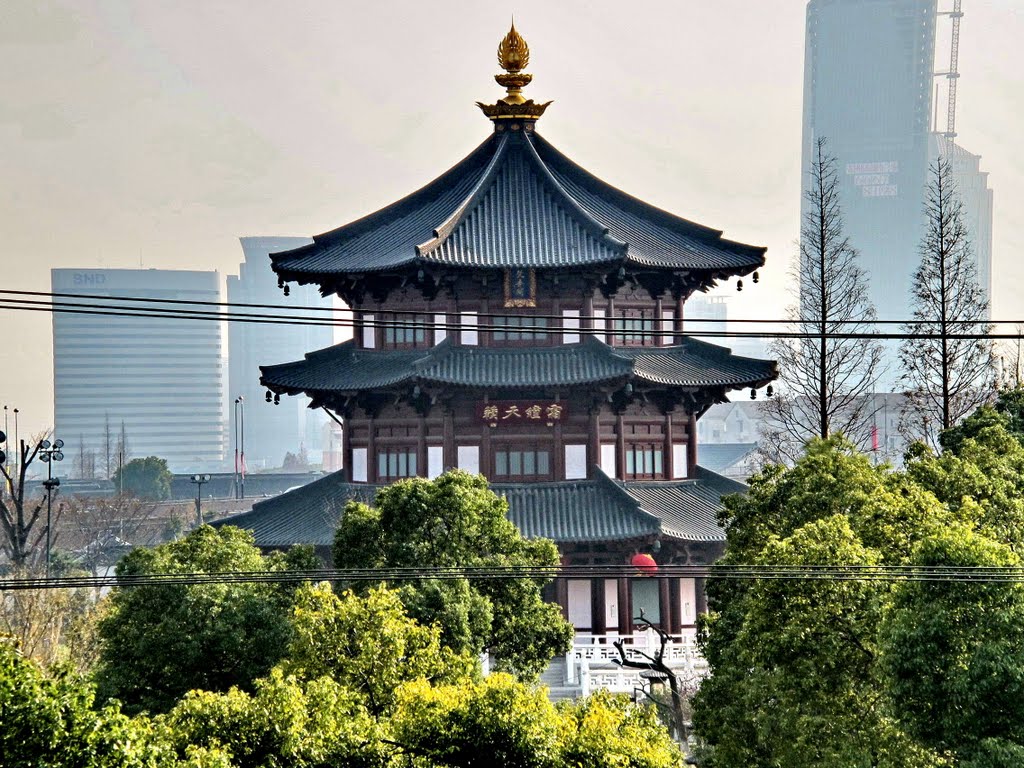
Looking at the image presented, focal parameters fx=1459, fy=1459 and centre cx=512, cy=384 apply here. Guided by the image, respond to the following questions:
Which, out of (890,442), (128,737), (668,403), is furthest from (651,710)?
(890,442)

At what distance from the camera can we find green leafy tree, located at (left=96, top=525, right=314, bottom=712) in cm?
2606

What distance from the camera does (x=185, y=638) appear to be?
26.0 meters

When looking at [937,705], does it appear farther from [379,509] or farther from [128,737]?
[379,509]

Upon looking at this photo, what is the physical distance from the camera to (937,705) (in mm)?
18609

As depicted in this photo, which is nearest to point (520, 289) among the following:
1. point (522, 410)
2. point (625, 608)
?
point (522, 410)

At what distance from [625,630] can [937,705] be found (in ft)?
71.2

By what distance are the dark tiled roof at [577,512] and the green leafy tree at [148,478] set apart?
284ft

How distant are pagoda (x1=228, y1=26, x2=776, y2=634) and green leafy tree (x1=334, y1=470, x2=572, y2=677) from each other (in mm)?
10100

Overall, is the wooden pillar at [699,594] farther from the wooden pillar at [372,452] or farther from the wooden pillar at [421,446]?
the wooden pillar at [372,452]

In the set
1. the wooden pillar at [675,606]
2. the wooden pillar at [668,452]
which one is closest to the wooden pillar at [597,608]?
the wooden pillar at [675,606]

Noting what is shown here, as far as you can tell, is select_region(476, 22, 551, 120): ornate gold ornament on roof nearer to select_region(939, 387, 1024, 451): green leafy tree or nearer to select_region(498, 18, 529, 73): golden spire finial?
select_region(498, 18, 529, 73): golden spire finial

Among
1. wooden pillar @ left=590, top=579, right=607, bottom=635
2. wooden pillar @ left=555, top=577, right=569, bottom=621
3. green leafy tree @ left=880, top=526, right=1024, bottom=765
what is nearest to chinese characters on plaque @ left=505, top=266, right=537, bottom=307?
wooden pillar @ left=555, top=577, right=569, bottom=621

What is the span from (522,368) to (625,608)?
724cm

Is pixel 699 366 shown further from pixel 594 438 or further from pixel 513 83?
pixel 513 83
